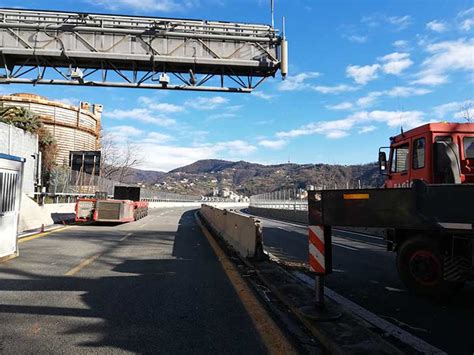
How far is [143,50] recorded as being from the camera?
Answer: 2112cm

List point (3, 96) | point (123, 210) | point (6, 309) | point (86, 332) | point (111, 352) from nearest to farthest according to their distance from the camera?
point (111, 352), point (86, 332), point (6, 309), point (123, 210), point (3, 96)

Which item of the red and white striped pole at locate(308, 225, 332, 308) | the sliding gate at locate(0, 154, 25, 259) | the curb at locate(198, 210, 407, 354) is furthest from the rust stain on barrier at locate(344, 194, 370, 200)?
the sliding gate at locate(0, 154, 25, 259)

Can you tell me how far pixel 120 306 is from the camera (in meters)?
5.93

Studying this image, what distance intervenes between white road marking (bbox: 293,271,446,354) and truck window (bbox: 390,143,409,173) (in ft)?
11.9

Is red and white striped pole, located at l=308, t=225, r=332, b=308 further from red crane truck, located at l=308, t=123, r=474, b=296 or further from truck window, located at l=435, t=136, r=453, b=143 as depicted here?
truck window, located at l=435, t=136, r=453, b=143

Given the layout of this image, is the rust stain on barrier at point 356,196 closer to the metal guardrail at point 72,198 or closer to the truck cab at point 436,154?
the truck cab at point 436,154

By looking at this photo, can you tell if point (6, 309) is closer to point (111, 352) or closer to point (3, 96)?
point (111, 352)

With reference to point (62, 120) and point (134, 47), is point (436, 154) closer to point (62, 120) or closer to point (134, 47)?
point (134, 47)

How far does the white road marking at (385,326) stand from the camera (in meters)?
4.43

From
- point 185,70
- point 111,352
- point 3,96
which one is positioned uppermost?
point 3,96

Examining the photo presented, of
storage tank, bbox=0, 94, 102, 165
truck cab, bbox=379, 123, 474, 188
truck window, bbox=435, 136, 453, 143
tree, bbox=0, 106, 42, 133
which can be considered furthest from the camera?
storage tank, bbox=0, 94, 102, 165

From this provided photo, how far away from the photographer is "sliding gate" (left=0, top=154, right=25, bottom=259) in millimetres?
9281

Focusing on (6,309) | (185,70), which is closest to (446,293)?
(6,309)

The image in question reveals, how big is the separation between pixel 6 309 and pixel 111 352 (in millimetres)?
2274
